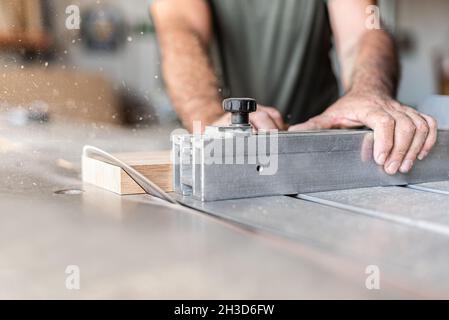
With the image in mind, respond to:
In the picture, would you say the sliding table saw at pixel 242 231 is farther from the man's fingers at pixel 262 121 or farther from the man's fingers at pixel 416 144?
the man's fingers at pixel 262 121

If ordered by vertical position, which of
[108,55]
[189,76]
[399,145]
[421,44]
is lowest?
[399,145]

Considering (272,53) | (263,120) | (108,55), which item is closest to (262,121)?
(263,120)

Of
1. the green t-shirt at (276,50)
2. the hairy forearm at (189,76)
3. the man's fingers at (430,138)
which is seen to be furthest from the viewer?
the green t-shirt at (276,50)

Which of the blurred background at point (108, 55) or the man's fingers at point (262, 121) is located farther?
the blurred background at point (108, 55)

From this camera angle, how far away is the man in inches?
63.5

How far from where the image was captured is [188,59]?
172 cm

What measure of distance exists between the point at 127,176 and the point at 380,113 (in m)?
0.44

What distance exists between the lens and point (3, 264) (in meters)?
0.56

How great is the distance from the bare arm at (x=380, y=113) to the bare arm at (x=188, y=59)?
35 cm

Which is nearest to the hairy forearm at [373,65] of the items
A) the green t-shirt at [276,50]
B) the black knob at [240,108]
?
the green t-shirt at [276,50]

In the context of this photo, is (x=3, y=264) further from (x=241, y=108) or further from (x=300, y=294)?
(x=241, y=108)

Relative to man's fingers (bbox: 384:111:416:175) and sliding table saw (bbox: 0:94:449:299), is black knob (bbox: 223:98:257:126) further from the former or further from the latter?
man's fingers (bbox: 384:111:416:175)

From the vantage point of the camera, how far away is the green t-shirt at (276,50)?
195 centimetres

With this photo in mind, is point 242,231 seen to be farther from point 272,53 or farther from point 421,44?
point 421,44
